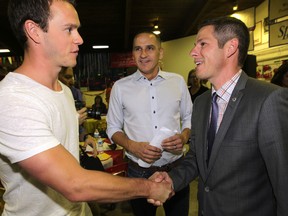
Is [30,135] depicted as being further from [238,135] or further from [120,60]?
[120,60]

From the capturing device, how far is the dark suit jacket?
4.10 feet

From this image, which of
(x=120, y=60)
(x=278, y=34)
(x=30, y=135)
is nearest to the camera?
(x=30, y=135)

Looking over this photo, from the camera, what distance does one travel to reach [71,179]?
99 centimetres

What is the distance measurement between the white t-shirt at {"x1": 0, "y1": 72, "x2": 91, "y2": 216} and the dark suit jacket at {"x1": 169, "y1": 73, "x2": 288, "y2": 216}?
80 centimetres

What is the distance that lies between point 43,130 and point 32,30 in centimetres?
49

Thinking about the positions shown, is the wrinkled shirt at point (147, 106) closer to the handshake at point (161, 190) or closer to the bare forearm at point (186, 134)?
the bare forearm at point (186, 134)

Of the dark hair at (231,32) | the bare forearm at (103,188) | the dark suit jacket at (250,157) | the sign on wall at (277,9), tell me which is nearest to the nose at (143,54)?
the dark hair at (231,32)

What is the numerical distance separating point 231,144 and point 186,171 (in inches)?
22.4

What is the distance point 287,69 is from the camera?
3230mm

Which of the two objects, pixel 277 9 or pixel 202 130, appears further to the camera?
pixel 277 9

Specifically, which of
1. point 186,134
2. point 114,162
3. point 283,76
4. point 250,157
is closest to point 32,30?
point 250,157

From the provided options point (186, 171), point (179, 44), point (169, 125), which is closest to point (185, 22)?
point (179, 44)

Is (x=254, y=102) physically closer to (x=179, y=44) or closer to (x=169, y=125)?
(x=169, y=125)

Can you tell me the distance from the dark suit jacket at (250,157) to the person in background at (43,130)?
1.41ft
